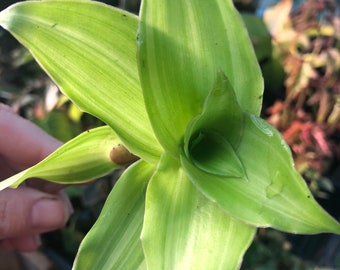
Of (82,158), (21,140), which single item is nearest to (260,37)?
(21,140)

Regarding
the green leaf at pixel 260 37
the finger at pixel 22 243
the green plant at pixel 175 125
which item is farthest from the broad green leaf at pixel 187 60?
the green leaf at pixel 260 37

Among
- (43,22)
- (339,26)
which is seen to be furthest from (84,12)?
(339,26)

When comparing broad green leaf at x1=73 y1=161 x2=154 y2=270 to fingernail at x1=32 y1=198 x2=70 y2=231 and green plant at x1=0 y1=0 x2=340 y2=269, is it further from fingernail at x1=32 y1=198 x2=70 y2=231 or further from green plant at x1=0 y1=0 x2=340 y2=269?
fingernail at x1=32 y1=198 x2=70 y2=231

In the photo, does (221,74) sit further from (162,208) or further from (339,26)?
(339,26)

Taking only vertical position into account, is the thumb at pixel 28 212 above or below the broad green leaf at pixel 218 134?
below

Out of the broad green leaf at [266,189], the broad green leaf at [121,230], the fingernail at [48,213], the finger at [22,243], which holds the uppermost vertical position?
the broad green leaf at [266,189]

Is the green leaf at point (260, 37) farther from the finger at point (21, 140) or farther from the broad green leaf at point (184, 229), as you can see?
the broad green leaf at point (184, 229)

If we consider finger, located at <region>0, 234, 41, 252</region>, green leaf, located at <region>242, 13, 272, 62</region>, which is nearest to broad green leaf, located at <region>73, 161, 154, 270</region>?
finger, located at <region>0, 234, 41, 252</region>
